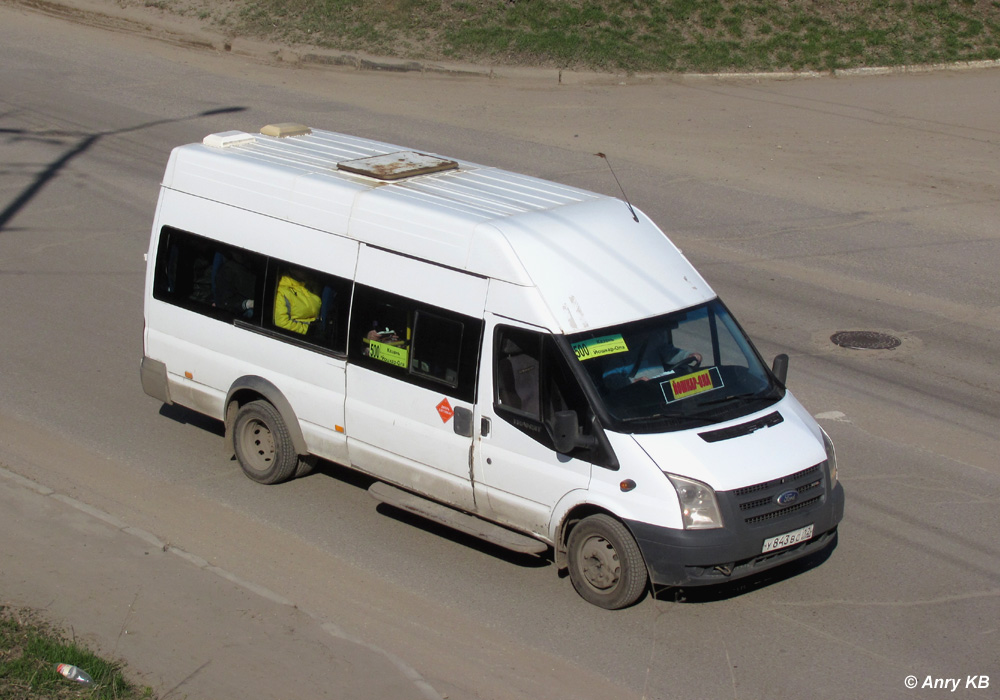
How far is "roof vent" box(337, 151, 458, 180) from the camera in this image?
27.0ft

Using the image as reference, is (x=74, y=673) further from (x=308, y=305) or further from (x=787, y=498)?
(x=787, y=498)

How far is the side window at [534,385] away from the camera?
6.96m

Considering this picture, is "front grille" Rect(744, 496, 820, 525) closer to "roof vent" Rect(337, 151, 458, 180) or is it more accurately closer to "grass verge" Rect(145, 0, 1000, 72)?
"roof vent" Rect(337, 151, 458, 180)

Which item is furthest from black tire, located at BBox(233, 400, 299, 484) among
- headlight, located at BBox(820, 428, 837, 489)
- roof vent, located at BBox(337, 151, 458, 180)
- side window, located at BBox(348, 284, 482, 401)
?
headlight, located at BBox(820, 428, 837, 489)

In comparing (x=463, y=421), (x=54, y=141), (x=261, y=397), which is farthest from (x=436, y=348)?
(x=54, y=141)

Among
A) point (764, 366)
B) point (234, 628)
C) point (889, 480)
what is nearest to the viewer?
point (234, 628)

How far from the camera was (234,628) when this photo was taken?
659 cm

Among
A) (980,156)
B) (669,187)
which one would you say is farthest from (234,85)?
(980,156)

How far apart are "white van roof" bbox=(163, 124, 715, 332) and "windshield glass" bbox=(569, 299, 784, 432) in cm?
12

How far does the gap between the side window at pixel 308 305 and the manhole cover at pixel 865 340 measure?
5487 mm

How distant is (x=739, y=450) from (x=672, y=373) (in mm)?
662

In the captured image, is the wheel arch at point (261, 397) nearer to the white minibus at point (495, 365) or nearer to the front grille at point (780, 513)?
the white minibus at point (495, 365)

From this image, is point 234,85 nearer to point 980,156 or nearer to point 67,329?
point 67,329

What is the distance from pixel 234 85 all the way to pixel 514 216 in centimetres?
1530
